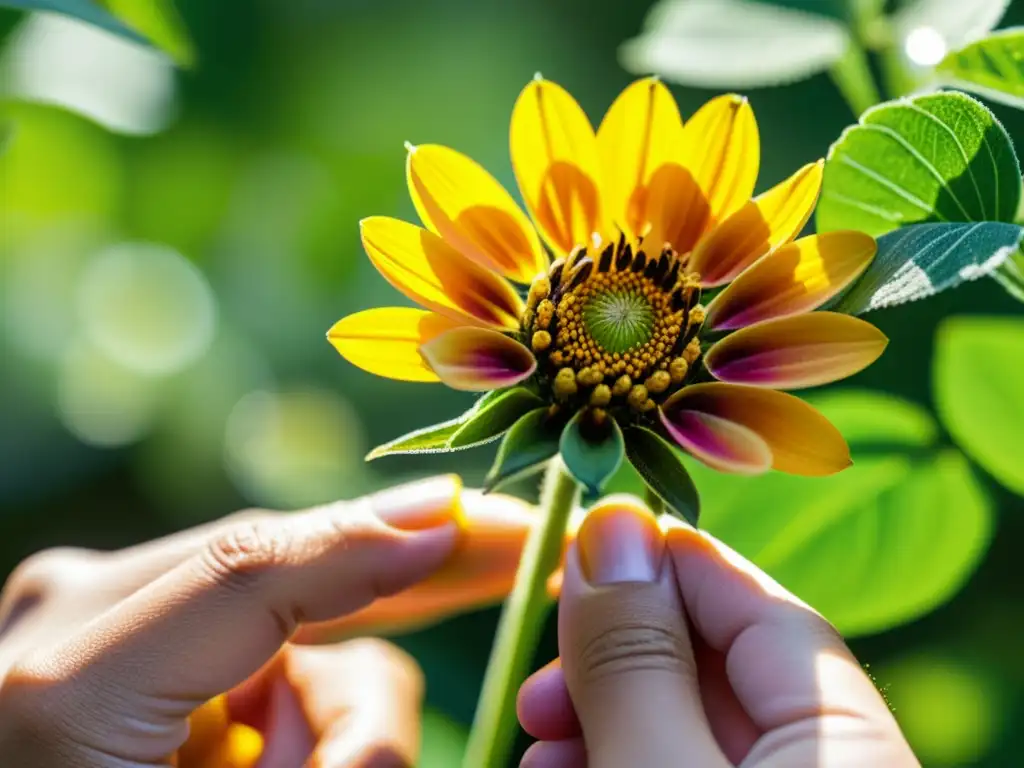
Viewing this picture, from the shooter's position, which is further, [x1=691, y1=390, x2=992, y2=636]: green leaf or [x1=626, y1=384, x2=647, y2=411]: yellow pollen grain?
[x1=691, y1=390, x2=992, y2=636]: green leaf

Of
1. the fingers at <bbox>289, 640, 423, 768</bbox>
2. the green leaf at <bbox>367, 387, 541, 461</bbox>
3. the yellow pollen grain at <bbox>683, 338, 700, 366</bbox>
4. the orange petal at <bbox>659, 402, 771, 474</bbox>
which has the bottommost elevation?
the fingers at <bbox>289, 640, 423, 768</bbox>

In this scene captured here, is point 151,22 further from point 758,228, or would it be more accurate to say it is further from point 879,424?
point 879,424

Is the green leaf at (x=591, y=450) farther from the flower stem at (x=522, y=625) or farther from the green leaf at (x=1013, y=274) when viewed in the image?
the green leaf at (x=1013, y=274)

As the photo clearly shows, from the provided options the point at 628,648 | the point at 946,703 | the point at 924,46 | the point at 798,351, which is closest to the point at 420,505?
the point at 628,648

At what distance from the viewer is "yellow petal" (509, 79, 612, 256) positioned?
53 centimetres

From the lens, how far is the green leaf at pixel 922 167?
501 millimetres

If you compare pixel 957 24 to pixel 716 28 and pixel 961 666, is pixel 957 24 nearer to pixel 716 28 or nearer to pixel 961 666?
pixel 716 28

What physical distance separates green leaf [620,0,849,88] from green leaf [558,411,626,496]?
0.95 feet

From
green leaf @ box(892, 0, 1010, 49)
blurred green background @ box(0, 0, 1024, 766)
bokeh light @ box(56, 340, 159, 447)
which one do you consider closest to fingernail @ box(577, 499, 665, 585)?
green leaf @ box(892, 0, 1010, 49)

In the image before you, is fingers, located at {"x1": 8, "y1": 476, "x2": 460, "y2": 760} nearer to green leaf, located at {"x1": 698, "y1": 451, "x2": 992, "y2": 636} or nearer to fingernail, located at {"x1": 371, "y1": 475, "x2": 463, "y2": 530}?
fingernail, located at {"x1": 371, "y1": 475, "x2": 463, "y2": 530}

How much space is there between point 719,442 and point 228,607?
0.34 meters

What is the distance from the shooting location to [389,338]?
1.66 feet

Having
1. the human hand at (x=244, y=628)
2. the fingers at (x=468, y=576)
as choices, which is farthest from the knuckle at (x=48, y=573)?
the fingers at (x=468, y=576)

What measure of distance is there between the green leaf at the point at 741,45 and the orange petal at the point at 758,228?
Result: 19 cm
